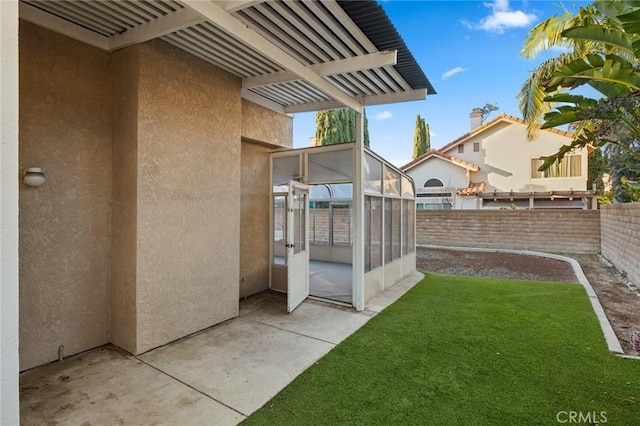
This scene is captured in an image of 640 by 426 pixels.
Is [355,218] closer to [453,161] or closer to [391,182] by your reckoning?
[391,182]

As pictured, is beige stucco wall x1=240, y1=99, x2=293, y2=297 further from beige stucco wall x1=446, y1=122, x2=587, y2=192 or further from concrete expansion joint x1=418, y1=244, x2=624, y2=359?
beige stucco wall x1=446, y1=122, x2=587, y2=192

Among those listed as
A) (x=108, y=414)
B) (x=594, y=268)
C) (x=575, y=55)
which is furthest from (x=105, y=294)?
(x=575, y=55)

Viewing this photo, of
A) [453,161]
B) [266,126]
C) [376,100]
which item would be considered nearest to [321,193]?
[266,126]

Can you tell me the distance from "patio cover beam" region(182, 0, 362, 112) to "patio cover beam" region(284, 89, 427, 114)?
1020mm

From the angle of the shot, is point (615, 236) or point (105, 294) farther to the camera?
point (615, 236)

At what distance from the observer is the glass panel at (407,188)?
8867 mm

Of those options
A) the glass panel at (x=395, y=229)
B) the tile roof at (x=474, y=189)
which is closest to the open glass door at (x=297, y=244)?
the glass panel at (x=395, y=229)

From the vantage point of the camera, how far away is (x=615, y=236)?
9891 millimetres

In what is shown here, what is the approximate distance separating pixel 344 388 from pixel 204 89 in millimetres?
4558

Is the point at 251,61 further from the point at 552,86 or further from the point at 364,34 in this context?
the point at 552,86

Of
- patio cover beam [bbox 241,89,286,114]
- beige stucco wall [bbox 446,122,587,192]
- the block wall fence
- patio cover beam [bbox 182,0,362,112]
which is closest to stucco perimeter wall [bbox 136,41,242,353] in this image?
patio cover beam [bbox 241,89,286,114]

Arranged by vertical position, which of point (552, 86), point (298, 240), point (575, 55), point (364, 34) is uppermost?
point (575, 55)

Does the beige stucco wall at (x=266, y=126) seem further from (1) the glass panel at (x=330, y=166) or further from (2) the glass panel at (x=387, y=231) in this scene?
(2) the glass panel at (x=387, y=231)

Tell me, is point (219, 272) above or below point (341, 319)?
above
